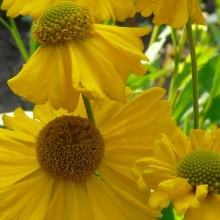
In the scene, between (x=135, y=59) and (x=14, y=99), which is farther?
(x=14, y=99)

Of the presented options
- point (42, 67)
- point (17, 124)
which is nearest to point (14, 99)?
point (17, 124)

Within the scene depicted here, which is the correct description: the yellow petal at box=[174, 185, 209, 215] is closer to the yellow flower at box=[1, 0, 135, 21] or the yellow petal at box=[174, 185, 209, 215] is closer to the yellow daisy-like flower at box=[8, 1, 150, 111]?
the yellow daisy-like flower at box=[8, 1, 150, 111]

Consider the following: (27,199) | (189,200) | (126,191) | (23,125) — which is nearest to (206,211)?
(189,200)

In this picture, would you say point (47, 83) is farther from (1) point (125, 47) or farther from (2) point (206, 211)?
(2) point (206, 211)

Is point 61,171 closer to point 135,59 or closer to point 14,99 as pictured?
point 135,59

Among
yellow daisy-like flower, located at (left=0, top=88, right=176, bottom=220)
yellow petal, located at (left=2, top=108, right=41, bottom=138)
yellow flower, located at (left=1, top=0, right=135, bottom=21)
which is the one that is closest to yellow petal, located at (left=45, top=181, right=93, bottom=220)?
yellow daisy-like flower, located at (left=0, top=88, right=176, bottom=220)

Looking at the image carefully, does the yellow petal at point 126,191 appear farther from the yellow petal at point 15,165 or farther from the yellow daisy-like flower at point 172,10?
the yellow daisy-like flower at point 172,10
